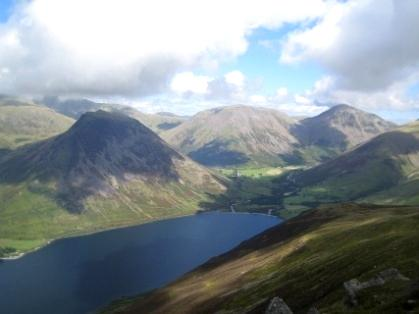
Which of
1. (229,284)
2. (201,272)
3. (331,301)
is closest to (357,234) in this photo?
(229,284)

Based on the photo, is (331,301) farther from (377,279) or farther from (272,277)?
(272,277)

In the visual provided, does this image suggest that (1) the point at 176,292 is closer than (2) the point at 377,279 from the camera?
No

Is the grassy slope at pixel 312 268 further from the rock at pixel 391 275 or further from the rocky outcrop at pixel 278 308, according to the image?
the rocky outcrop at pixel 278 308

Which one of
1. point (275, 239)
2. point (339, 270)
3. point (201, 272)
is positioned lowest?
point (201, 272)

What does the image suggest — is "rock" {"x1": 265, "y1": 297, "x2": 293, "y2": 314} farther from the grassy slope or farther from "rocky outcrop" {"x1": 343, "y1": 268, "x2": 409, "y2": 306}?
"rocky outcrop" {"x1": 343, "y1": 268, "x2": 409, "y2": 306}

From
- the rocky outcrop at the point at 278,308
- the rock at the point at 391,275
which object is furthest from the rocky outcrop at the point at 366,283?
the rocky outcrop at the point at 278,308

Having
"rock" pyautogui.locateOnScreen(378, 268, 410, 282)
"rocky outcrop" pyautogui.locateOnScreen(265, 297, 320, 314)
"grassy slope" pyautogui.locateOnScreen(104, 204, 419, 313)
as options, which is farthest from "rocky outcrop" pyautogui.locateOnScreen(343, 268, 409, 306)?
"rocky outcrop" pyautogui.locateOnScreen(265, 297, 320, 314)

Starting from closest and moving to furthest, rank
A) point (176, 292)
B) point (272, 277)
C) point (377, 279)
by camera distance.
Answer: point (377, 279)
point (272, 277)
point (176, 292)
